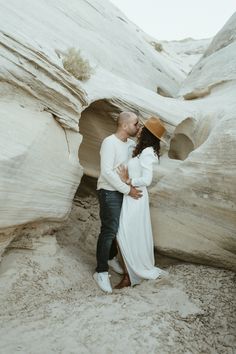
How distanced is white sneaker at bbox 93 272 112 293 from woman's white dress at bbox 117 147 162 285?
324mm

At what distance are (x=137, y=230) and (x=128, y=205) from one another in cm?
37

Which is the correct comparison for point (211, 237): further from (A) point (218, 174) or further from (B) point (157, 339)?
(B) point (157, 339)

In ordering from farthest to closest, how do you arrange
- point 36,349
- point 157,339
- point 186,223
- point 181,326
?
point 186,223 < point 181,326 < point 157,339 < point 36,349

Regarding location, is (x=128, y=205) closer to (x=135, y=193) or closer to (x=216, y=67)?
(x=135, y=193)

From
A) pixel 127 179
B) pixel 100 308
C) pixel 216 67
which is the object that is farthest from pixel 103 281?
pixel 216 67

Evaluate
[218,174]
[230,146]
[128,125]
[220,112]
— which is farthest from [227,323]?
[220,112]

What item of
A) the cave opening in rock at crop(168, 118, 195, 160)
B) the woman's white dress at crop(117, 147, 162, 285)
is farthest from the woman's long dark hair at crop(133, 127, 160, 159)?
the cave opening in rock at crop(168, 118, 195, 160)

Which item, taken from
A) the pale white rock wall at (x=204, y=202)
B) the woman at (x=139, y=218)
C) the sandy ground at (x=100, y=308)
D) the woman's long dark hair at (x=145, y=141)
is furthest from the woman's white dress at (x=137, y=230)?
the pale white rock wall at (x=204, y=202)

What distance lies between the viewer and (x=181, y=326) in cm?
405

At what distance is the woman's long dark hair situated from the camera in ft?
18.1

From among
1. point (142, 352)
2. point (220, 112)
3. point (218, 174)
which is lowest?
point (142, 352)

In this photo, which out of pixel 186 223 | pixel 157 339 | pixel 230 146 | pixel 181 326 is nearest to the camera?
pixel 157 339

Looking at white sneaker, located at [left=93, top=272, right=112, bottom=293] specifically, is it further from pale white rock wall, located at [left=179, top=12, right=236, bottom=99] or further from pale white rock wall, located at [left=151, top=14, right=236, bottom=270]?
pale white rock wall, located at [left=179, top=12, right=236, bottom=99]

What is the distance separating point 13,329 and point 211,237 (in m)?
2.83
